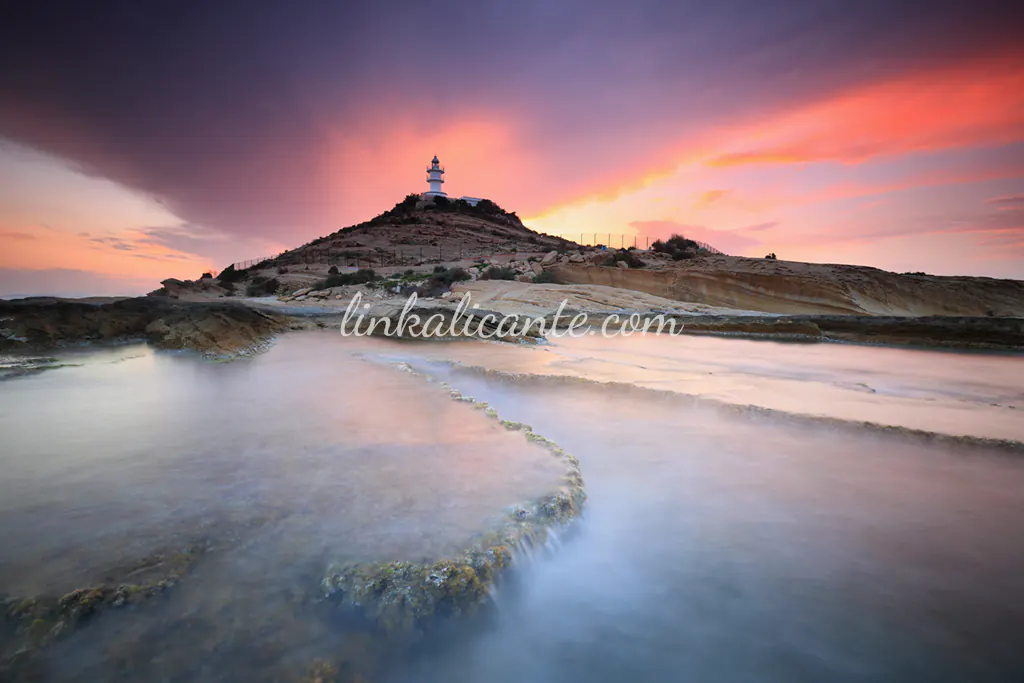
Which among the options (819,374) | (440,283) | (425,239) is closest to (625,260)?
(440,283)

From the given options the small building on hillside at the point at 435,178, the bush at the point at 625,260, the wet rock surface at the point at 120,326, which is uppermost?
the small building on hillside at the point at 435,178

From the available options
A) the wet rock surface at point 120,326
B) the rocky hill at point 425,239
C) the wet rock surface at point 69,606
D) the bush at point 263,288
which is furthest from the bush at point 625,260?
the rocky hill at point 425,239

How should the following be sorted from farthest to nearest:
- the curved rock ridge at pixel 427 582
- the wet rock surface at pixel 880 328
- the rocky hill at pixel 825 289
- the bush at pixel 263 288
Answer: the bush at pixel 263 288 < the rocky hill at pixel 825 289 < the wet rock surface at pixel 880 328 < the curved rock ridge at pixel 427 582

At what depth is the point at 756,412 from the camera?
4184 mm

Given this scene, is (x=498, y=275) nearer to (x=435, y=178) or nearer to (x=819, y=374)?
(x=819, y=374)

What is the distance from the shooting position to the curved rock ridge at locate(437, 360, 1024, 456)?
134 inches

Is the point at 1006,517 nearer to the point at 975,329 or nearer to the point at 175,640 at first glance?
the point at 175,640

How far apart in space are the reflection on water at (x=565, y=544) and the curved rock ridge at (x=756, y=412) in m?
0.13

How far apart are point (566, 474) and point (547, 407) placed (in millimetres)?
1583

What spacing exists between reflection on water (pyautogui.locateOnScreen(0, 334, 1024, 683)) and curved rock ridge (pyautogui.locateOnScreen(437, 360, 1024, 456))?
0.43 ft

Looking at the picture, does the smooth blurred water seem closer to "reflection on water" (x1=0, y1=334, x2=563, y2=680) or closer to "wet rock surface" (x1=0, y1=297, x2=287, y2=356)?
"reflection on water" (x1=0, y1=334, x2=563, y2=680)

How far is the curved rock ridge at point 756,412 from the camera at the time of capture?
340 centimetres

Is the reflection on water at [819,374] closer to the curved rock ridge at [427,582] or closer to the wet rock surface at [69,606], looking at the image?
the curved rock ridge at [427,582]

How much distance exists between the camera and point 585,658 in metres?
1.54
